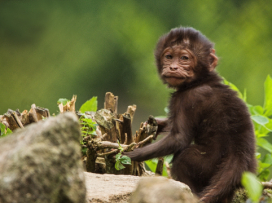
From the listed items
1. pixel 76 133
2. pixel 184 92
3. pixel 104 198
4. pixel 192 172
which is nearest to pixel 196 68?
pixel 184 92

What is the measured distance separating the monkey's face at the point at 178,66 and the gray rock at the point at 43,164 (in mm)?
2569

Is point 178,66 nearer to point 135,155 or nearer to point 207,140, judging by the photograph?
point 207,140

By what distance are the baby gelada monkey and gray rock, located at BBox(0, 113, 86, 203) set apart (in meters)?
1.98

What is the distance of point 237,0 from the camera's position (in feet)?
28.0

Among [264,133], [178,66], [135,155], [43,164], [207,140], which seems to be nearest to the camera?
[43,164]

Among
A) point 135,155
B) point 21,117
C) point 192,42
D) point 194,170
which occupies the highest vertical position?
point 192,42

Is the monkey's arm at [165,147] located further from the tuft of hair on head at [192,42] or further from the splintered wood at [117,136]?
the tuft of hair on head at [192,42]

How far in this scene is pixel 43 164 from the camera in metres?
1.43

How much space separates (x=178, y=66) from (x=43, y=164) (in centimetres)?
280

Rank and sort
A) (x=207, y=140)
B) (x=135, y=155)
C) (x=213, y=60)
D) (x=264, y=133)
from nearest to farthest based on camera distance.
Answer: (x=135, y=155) → (x=207, y=140) → (x=213, y=60) → (x=264, y=133)

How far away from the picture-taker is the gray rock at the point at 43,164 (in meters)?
1.39

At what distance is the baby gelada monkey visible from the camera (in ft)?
11.3

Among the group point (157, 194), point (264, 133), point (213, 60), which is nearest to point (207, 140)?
point (213, 60)

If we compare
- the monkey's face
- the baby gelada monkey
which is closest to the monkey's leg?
the baby gelada monkey
